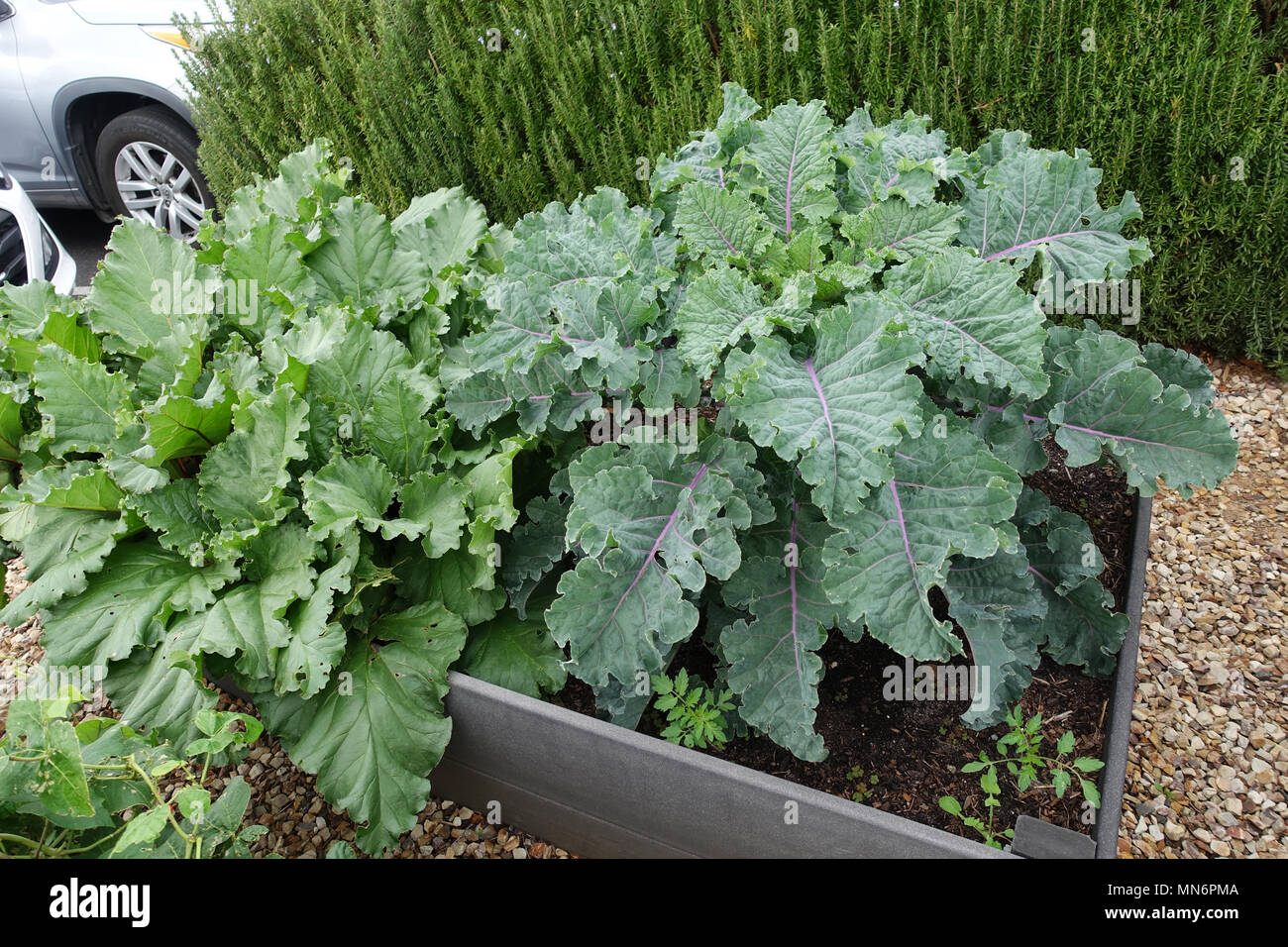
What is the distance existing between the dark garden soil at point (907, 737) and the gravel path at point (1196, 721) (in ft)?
1.40

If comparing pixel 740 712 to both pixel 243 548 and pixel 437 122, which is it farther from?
pixel 437 122

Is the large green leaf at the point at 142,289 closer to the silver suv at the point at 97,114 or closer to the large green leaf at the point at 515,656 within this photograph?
the large green leaf at the point at 515,656

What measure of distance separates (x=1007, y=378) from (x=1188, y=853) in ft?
4.47

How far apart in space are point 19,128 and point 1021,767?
685 cm

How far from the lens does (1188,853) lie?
2170mm

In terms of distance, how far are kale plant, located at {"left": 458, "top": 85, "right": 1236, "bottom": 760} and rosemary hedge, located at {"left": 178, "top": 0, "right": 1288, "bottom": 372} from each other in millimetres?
1130

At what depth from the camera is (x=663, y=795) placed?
1869mm

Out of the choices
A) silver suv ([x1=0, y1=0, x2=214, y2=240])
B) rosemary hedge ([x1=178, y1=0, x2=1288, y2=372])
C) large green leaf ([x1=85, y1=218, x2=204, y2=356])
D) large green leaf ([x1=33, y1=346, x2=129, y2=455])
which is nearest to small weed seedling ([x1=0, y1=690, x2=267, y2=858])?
large green leaf ([x1=33, y1=346, x2=129, y2=455])

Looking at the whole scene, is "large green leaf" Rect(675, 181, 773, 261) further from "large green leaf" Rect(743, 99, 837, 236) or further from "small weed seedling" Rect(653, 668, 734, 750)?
"small weed seedling" Rect(653, 668, 734, 750)

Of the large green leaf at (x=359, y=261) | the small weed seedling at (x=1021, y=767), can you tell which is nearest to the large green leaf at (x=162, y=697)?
the large green leaf at (x=359, y=261)

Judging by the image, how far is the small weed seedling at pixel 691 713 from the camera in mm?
1960

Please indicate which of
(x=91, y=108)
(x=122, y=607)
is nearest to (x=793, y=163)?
(x=122, y=607)
